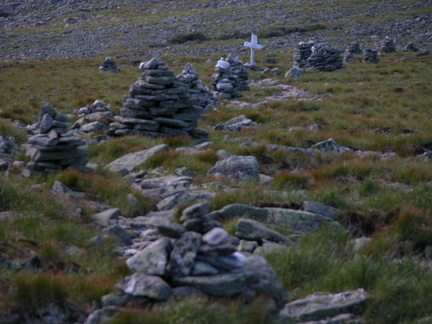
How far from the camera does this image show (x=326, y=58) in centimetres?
3588

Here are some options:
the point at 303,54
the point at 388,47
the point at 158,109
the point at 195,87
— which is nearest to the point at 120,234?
the point at 158,109

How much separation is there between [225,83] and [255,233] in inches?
745

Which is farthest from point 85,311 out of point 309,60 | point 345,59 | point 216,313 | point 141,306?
point 345,59

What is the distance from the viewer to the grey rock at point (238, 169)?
389 inches

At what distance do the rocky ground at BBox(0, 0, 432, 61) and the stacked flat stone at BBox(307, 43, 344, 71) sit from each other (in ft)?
60.6

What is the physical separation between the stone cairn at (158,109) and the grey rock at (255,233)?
7.92 metres

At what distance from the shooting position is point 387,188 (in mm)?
8930

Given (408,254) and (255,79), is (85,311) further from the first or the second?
(255,79)

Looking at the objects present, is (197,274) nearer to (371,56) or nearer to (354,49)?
(371,56)

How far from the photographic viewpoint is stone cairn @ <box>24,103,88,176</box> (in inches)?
388

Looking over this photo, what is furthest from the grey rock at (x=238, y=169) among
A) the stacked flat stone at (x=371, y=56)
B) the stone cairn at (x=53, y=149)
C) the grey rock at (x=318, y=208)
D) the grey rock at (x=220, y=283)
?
the stacked flat stone at (x=371, y=56)

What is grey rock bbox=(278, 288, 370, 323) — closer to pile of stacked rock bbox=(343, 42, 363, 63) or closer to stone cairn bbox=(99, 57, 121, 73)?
stone cairn bbox=(99, 57, 121, 73)

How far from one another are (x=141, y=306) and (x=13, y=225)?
287 cm

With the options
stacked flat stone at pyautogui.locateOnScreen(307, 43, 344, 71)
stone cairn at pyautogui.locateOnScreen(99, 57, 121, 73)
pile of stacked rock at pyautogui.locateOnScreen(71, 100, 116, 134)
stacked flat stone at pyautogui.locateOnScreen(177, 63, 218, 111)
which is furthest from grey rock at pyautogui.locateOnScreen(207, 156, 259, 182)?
stone cairn at pyautogui.locateOnScreen(99, 57, 121, 73)
